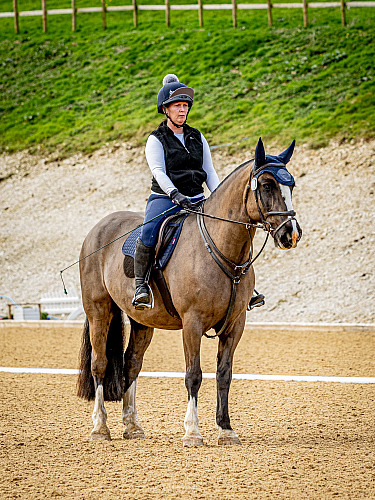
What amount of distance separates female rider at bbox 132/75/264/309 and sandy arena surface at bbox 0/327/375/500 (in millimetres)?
1361

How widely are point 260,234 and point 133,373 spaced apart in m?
13.0

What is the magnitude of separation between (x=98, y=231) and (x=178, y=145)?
4.48ft

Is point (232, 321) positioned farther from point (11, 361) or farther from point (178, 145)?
point (11, 361)

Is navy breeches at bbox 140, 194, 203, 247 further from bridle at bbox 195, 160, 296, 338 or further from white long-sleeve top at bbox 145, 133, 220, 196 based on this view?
bridle at bbox 195, 160, 296, 338

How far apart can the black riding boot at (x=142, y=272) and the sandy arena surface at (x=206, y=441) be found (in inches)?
47.4

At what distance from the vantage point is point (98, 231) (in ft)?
22.1

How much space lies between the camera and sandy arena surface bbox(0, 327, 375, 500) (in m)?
4.40

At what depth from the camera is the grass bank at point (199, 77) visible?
75.9 feet

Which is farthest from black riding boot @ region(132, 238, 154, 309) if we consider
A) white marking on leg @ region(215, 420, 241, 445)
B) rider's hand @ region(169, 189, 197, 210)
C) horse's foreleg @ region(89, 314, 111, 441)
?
white marking on leg @ region(215, 420, 241, 445)

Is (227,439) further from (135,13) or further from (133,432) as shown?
(135,13)

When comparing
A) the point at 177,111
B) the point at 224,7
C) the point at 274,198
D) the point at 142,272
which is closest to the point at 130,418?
the point at 142,272

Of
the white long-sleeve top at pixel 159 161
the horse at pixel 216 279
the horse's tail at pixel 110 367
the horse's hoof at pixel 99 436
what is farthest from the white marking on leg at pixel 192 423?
the white long-sleeve top at pixel 159 161

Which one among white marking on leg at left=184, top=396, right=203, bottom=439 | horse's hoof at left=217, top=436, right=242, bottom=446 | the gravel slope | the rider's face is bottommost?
the gravel slope

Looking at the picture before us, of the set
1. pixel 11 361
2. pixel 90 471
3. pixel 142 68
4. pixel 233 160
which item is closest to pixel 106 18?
pixel 142 68
